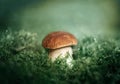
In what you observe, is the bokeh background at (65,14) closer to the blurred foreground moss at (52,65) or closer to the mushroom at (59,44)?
the blurred foreground moss at (52,65)

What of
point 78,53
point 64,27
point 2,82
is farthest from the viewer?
point 64,27

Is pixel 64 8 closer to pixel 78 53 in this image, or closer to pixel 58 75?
pixel 78 53

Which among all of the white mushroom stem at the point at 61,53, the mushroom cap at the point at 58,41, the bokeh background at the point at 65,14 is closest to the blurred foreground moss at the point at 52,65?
the white mushroom stem at the point at 61,53

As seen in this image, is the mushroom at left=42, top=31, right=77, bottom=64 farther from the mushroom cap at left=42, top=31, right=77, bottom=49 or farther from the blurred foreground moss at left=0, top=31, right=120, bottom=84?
the blurred foreground moss at left=0, top=31, right=120, bottom=84

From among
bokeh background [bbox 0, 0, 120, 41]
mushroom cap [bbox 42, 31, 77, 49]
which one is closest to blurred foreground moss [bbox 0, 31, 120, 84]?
mushroom cap [bbox 42, 31, 77, 49]

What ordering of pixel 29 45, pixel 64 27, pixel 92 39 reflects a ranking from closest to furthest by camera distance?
1. pixel 29 45
2. pixel 92 39
3. pixel 64 27

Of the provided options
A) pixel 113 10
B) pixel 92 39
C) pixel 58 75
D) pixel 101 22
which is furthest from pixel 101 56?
Result: pixel 113 10

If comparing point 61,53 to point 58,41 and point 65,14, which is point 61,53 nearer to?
point 58,41
